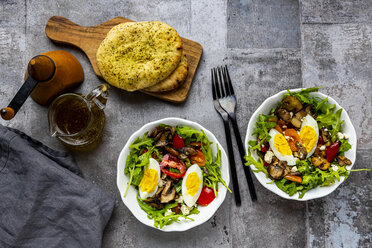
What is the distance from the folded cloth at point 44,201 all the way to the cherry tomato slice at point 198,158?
1.81ft

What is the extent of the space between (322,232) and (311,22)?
1274mm

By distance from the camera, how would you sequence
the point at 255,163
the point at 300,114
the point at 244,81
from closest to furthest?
the point at 255,163
the point at 300,114
the point at 244,81

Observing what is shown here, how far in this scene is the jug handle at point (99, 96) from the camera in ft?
5.82

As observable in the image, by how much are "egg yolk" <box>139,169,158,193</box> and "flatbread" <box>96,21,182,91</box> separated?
0.47 metres

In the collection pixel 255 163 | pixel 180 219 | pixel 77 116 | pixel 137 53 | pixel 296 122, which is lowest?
pixel 180 219

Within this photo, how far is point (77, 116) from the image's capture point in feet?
6.07

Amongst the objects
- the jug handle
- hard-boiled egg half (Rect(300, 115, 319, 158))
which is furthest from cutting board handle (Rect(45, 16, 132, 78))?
hard-boiled egg half (Rect(300, 115, 319, 158))

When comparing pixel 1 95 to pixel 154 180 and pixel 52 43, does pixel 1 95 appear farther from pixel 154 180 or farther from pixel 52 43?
pixel 154 180

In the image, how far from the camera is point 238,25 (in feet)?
6.68

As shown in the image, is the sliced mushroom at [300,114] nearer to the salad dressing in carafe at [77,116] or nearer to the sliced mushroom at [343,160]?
the sliced mushroom at [343,160]

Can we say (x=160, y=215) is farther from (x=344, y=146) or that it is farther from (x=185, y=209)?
(x=344, y=146)

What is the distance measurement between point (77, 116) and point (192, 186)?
2.44 feet

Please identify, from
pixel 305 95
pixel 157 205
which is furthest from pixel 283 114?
pixel 157 205

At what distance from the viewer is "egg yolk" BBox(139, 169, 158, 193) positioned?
180 centimetres
